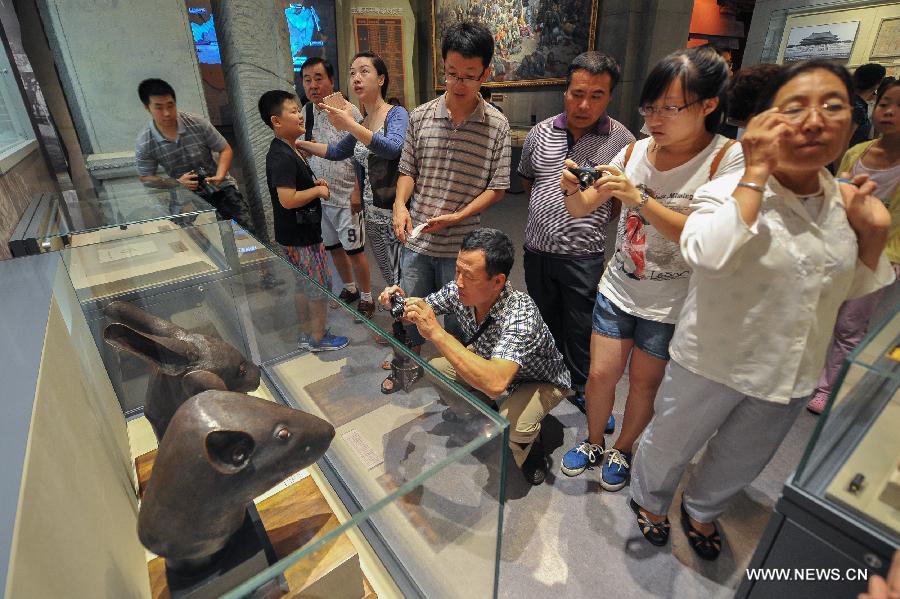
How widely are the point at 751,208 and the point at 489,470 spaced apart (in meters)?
0.91

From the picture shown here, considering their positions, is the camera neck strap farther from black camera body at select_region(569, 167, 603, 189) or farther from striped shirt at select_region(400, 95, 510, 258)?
black camera body at select_region(569, 167, 603, 189)

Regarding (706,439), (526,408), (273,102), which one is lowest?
(526,408)

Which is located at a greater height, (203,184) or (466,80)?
(466,80)

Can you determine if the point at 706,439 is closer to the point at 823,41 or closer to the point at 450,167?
the point at 450,167

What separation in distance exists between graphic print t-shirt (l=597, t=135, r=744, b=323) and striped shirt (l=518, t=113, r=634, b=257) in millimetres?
314

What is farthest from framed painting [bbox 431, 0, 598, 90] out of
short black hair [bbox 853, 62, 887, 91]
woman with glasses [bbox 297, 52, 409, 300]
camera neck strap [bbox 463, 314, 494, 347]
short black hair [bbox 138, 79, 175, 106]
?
camera neck strap [bbox 463, 314, 494, 347]

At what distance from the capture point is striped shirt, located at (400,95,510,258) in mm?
2190

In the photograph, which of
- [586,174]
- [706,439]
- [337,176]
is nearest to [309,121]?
[337,176]

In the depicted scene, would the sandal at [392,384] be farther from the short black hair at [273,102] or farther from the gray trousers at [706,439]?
the short black hair at [273,102]

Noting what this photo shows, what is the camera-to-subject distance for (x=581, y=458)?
226 cm

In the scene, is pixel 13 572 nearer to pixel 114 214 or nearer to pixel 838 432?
pixel 838 432

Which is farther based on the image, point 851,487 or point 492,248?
point 492,248

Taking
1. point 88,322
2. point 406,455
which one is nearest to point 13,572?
point 406,455

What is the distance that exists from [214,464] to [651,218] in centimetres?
142
